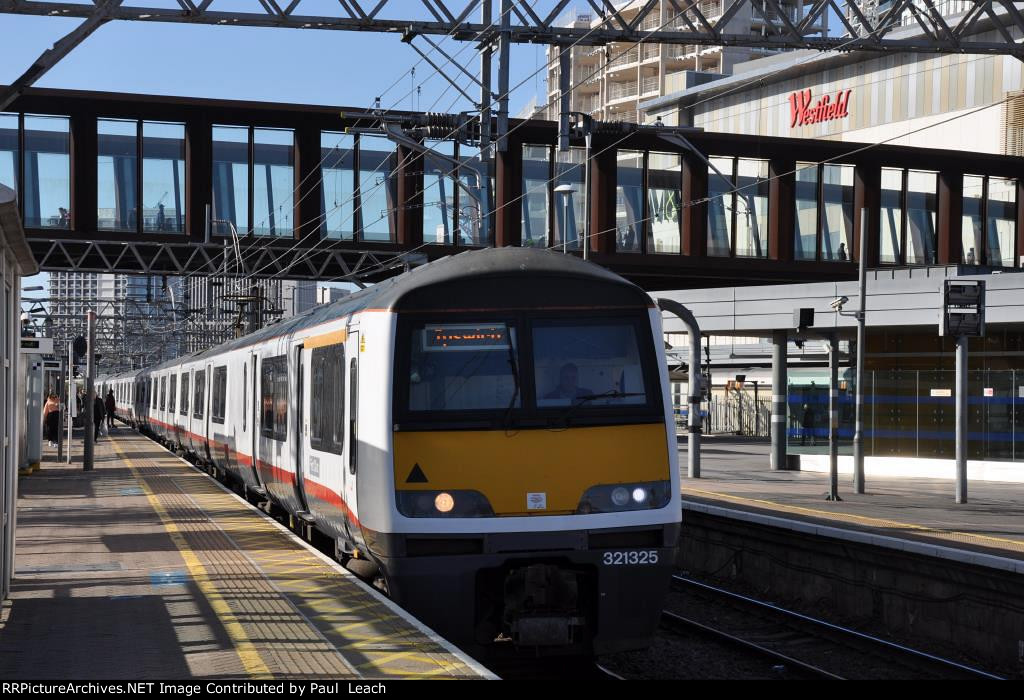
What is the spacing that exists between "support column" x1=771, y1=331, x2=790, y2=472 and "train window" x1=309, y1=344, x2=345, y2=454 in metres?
17.5

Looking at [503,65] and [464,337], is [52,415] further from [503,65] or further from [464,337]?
[464,337]

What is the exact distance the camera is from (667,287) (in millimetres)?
51062

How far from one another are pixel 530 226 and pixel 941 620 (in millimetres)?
30264

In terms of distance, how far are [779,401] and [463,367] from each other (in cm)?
2013

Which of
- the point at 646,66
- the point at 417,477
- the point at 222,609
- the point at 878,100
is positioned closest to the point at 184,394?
the point at 222,609

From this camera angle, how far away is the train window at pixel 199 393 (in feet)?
89.6

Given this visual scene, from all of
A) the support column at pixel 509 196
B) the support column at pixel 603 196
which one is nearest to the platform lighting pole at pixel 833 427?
the support column at pixel 509 196

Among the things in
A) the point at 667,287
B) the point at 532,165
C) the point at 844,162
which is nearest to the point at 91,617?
the point at 532,165

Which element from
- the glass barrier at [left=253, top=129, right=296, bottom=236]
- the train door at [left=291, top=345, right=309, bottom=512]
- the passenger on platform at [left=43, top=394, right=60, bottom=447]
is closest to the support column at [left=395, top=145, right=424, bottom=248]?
the glass barrier at [left=253, top=129, right=296, bottom=236]

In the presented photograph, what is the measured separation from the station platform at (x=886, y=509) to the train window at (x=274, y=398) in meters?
5.39

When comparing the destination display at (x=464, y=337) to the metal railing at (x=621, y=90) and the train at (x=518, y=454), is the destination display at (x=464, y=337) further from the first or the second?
the metal railing at (x=621, y=90)

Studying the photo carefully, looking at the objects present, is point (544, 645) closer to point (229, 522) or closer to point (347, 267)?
point (229, 522)

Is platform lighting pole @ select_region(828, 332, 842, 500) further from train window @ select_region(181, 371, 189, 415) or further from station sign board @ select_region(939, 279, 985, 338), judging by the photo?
train window @ select_region(181, 371, 189, 415)

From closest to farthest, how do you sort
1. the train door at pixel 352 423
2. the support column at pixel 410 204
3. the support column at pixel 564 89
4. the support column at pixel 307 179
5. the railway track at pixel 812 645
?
1. the train door at pixel 352 423
2. the railway track at pixel 812 645
3. the support column at pixel 564 89
4. the support column at pixel 307 179
5. the support column at pixel 410 204
